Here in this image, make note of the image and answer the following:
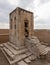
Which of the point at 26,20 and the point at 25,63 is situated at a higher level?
the point at 26,20

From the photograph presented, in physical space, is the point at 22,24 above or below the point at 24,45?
above

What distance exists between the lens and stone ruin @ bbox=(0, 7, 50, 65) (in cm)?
616

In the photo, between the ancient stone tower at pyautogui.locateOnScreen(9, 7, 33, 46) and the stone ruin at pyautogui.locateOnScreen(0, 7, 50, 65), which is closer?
the stone ruin at pyautogui.locateOnScreen(0, 7, 50, 65)

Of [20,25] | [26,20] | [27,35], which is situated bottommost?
[27,35]

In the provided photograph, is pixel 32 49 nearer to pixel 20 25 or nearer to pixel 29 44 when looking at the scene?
pixel 29 44

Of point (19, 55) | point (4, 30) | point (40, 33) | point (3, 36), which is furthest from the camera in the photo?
point (4, 30)

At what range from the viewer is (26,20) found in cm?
841

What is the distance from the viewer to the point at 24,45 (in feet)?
26.4

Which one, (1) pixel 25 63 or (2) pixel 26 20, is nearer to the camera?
(1) pixel 25 63

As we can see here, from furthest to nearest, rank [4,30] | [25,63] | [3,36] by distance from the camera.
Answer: [4,30] → [3,36] → [25,63]

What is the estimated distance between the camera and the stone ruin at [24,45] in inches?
243

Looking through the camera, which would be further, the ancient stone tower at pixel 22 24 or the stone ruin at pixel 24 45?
the ancient stone tower at pixel 22 24

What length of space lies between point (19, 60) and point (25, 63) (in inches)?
20.4

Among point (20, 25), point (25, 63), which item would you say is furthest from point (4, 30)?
point (25, 63)
